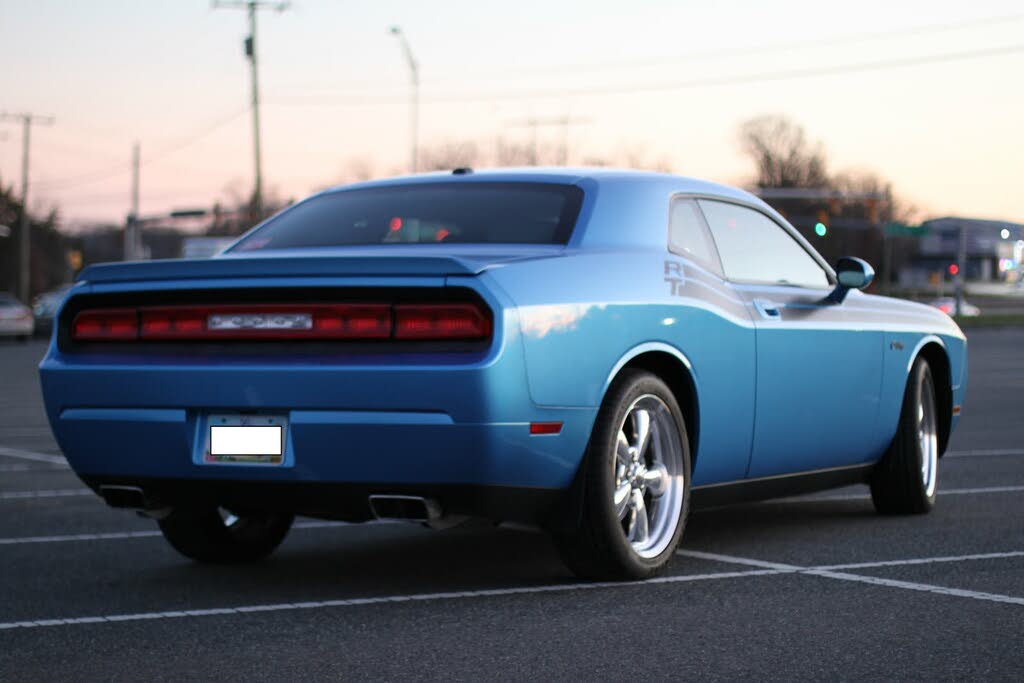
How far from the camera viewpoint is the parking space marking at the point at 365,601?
536 cm

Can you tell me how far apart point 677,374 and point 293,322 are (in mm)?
1631

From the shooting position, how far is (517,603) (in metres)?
5.58

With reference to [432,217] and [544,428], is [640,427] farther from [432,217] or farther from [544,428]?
[432,217]

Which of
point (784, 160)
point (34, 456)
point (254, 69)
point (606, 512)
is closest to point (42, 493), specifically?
point (34, 456)

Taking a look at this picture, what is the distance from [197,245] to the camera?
164 ft

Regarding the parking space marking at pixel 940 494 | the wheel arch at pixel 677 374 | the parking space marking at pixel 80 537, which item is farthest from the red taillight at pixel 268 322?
the parking space marking at pixel 940 494

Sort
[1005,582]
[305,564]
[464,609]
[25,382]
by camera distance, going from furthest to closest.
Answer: [25,382]
[305,564]
[1005,582]
[464,609]

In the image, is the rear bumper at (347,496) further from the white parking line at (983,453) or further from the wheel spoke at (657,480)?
the white parking line at (983,453)

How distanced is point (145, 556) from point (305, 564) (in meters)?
0.76

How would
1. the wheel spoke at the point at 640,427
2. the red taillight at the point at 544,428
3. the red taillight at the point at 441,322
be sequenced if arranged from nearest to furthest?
the red taillight at the point at 441,322 → the red taillight at the point at 544,428 → the wheel spoke at the point at 640,427

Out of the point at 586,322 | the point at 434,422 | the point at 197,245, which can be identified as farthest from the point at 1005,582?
the point at 197,245

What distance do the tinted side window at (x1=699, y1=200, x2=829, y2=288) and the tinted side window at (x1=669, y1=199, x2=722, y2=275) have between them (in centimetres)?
8

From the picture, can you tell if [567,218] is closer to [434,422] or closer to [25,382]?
[434,422]

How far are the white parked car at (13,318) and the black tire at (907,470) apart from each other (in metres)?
43.0
